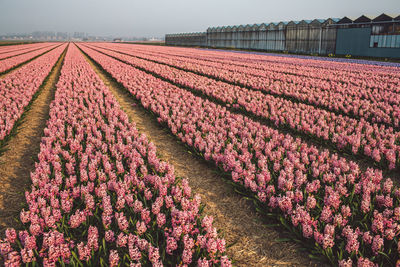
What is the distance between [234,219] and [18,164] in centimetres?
567

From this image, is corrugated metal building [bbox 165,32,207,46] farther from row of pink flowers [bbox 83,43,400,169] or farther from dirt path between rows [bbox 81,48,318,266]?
dirt path between rows [bbox 81,48,318,266]

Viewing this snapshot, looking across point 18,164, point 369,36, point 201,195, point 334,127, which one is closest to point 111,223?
point 201,195

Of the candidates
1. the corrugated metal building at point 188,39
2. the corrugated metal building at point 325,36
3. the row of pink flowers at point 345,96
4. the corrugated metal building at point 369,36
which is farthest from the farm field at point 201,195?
the corrugated metal building at point 188,39

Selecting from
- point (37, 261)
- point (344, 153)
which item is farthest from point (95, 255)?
point (344, 153)

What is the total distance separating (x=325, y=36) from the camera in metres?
43.8

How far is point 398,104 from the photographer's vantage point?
1097 centimetres

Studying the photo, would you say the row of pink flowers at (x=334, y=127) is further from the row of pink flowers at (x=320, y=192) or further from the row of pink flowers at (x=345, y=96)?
the row of pink flowers at (x=320, y=192)

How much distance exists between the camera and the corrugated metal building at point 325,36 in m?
34.3

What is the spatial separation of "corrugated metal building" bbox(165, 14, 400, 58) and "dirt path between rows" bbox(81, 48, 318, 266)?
3768 cm

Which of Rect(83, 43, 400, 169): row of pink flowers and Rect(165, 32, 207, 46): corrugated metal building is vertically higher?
Rect(165, 32, 207, 46): corrugated metal building

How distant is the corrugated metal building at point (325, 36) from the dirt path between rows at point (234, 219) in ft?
124

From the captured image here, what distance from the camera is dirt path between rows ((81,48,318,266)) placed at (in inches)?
153

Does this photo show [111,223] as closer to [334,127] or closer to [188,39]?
[334,127]

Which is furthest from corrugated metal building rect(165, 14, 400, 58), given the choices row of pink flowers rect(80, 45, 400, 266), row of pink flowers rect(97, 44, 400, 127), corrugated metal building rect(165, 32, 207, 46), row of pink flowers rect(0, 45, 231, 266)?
row of pink flowers rect(0, 45, 231, 266)
